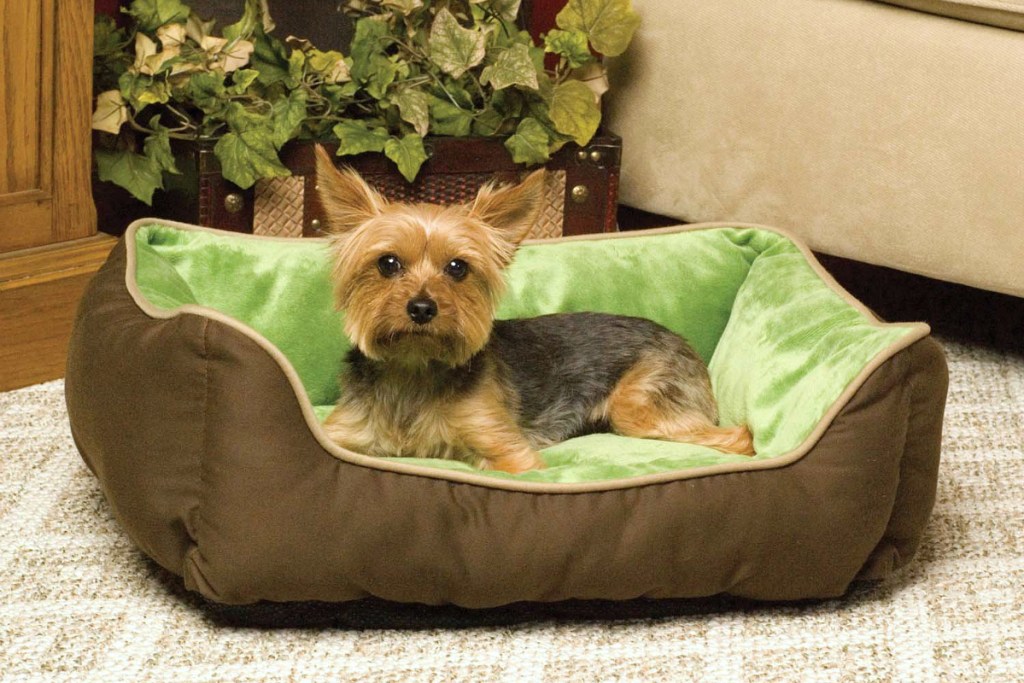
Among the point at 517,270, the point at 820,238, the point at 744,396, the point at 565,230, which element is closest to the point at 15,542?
the point at 517,270

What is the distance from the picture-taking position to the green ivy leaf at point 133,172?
290 cm

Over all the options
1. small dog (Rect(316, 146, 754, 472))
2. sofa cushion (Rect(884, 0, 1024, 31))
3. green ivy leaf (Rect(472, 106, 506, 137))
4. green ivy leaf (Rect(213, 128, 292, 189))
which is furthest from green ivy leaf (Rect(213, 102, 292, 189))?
sofa cushion (Rect(884, 0, 1024, 31))

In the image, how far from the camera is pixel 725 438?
2.22m

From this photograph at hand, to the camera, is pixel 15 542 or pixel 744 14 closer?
pixel 15 542

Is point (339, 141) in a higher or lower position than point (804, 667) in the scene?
higher

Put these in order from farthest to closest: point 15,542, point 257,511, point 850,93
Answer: point 850,93 → point 15,542 → point 257,511

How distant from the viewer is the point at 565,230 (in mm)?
3078

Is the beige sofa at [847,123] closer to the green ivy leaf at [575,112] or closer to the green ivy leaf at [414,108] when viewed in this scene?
the green ivy leaf at [575,112]

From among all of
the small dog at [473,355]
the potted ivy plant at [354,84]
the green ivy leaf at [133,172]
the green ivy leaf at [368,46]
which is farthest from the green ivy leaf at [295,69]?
the small dog at [473,355]

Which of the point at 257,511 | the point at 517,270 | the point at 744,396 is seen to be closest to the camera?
the point at 257,511

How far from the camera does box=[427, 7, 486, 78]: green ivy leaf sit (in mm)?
2854

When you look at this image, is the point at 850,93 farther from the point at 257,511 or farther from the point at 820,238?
the point at 257,511

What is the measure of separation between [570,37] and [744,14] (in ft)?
1.28

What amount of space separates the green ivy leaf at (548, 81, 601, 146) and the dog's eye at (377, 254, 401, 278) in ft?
3.47
